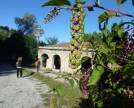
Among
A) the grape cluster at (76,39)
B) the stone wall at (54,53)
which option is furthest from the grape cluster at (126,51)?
the stone wall at (54,53)

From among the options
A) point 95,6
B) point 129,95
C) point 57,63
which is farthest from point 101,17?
point 57,63

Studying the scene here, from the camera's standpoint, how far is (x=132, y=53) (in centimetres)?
95

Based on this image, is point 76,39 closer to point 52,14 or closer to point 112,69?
point 52,14

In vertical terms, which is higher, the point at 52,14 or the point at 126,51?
the point at 52,14

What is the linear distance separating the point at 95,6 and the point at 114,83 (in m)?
0.43

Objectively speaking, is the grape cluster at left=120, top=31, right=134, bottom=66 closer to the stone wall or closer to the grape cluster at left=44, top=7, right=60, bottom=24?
the grape cluster at left=44, top=7, right=60, bottom=24

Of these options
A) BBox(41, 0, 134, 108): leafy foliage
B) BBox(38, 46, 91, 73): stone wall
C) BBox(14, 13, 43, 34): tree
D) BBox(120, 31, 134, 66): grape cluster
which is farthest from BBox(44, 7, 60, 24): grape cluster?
BBox(14, 13, 43, 34): tree

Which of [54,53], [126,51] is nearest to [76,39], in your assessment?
[126,51]

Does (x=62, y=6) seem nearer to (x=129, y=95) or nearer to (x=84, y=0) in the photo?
(x=84, y=0)

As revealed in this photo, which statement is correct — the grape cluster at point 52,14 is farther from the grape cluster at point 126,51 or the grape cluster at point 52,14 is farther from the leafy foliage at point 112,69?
the grape cluster at point 126,51

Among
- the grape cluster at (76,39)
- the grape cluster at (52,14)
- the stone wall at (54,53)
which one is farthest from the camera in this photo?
the stone wall at (54,53)

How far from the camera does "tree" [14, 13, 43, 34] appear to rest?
57.2 metres

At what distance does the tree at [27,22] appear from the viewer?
57.2m

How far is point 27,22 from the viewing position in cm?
5759
